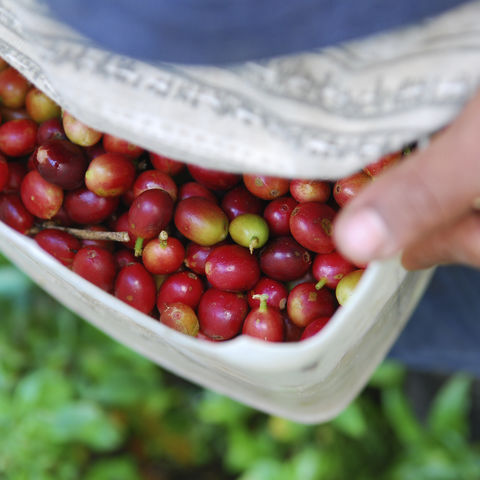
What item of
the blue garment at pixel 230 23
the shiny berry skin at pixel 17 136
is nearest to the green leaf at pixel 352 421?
the shiny berry skin at pixel 17 136

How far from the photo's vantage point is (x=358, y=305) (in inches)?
27.4

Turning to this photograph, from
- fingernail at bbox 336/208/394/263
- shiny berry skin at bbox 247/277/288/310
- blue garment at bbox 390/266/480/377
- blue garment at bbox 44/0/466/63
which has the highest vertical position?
blue garment at bbox 44/0/466/63

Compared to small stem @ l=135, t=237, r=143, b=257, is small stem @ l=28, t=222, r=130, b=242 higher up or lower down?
lower down

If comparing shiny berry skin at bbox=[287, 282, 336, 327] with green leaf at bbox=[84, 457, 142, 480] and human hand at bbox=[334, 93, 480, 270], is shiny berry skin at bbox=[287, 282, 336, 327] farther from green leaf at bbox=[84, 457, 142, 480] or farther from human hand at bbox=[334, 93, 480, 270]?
green leaf at bbox=[84, 457, 142, 480]

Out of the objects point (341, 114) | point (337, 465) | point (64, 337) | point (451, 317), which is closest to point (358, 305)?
point (341, 114)

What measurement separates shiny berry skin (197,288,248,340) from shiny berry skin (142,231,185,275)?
87 mm

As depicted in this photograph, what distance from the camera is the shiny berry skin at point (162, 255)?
0.98 meters

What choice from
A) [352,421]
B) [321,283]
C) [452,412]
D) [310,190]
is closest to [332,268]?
[321,283]

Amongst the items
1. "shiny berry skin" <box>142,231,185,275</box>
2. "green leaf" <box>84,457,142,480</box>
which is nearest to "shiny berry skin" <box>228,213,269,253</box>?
"shiny berry skin" <box>142,231,185,275</box>

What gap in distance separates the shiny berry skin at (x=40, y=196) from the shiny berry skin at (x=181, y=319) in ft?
0.94

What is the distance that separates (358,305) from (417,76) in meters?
0.28

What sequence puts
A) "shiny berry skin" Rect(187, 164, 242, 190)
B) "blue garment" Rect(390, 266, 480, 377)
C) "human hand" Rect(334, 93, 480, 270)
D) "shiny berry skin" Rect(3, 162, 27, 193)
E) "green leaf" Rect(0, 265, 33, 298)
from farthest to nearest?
"green leaf" Rect(0, 265, 33, 298) → "blue garment" Rect(390, 266, 480, 377) → "shiny berry skin" Rect(3, 162, 27, 193) → "shiny berry skin" Rect(187, 164, 242, 190) → "human hand" Rect(334, 93, 480, 270)

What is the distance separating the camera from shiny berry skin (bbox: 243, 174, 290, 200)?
3.10 ft

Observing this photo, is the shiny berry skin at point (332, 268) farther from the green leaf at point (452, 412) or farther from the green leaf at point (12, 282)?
the green leaf at point (12, 282)
